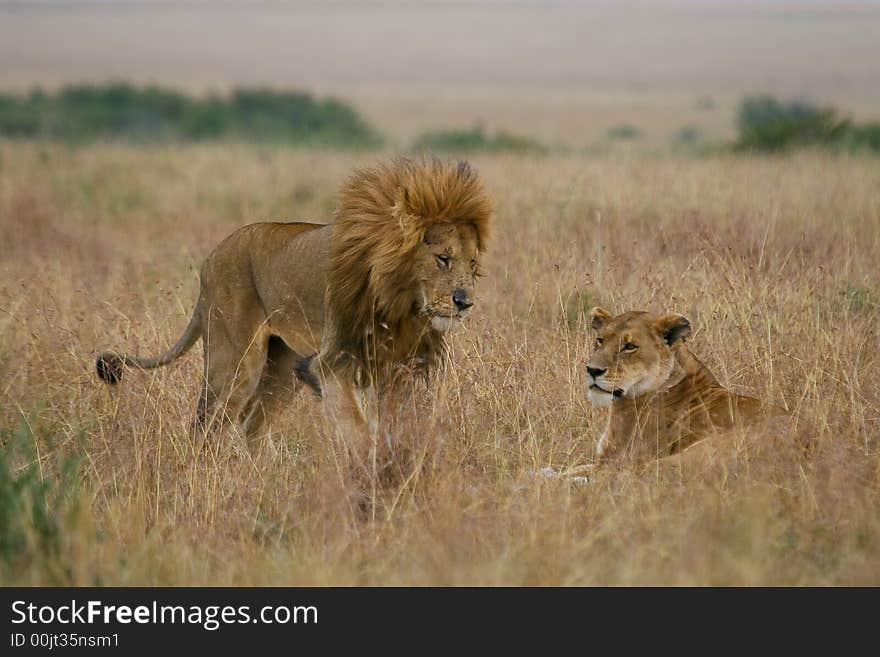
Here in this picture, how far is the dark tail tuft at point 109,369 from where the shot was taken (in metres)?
6.50

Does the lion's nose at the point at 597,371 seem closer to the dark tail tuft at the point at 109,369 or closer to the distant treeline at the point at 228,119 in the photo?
the dark tail tuft at the point at 109,369

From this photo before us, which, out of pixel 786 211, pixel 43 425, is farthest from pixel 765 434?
pixel 786 211

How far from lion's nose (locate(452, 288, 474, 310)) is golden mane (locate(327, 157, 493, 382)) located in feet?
0.90

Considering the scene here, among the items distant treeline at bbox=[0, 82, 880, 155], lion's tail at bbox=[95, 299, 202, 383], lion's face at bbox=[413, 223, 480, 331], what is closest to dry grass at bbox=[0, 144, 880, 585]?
lion's tail at bbox=[95, 299, 202, 383]

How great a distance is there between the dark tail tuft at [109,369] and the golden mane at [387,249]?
1.13 m

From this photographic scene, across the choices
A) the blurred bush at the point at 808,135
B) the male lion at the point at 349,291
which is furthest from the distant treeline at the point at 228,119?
the male lion at the point at 349,291

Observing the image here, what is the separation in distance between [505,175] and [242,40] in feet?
268

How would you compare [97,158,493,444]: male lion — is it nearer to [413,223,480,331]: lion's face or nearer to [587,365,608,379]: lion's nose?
[413,223,480,331]: lion's face

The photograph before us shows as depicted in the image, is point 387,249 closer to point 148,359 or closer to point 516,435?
point 516,435

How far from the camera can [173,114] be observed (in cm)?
4003

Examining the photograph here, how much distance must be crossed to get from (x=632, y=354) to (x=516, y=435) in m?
0.75

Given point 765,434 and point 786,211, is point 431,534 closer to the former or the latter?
point 765,434

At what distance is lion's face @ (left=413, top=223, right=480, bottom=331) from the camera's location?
574cm

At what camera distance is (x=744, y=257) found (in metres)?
8.42
